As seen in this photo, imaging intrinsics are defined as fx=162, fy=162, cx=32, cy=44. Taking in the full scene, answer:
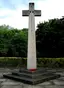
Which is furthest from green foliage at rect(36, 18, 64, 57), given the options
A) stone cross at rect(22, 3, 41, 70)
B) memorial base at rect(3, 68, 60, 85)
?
memorial base at rect(3, 68, 60, 85)

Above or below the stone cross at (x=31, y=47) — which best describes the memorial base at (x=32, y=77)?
below

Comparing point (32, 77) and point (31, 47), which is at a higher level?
point (31, 47)

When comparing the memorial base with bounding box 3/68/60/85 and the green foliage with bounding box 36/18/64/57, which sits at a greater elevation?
the green foliage with bounding box 36/18/64/57

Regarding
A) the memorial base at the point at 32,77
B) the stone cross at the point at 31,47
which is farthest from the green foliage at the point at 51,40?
the memorial base at the point at 32,77

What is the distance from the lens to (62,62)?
12875mm

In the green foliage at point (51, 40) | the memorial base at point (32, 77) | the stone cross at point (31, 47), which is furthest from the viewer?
the green foliage at point (51, 40)

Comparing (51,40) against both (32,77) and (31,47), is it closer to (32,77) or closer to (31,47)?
(31,47)

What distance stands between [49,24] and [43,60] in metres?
5.30

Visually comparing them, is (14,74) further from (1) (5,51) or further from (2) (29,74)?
(1) (5,51)

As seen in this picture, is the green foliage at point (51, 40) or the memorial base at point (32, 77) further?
the green foliage at point (51, 40)

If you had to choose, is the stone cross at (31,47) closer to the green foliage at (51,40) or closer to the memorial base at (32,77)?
the memorial base at (32,77)

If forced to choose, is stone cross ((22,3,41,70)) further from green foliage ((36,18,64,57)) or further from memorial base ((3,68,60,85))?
green foliage ((36,18,64,57))

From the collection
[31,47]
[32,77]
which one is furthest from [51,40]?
[32,77]

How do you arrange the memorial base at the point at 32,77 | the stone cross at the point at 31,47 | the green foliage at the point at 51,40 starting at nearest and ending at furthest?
1. the memorial base at the point at 32,77
2. the stone cross at the point at 31,47
3. the green foliage at the point at 51,40
